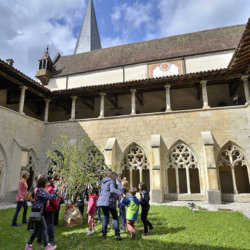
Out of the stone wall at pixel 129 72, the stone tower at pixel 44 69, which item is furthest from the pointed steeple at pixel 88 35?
the stone wall at pixel 129 72

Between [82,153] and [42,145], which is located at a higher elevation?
[42,145]

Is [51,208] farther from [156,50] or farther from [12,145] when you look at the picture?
[156,50]

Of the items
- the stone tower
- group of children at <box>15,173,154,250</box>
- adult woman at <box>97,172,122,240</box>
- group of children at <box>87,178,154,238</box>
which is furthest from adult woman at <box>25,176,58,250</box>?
the stone tower

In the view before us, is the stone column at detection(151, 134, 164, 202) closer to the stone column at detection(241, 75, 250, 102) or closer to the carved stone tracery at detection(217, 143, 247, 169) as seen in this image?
the carved stone tracery at detection(217, 143, 247, 169)

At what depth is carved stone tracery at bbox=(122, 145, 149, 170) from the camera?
440 inches

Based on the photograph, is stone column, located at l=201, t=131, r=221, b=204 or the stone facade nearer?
stone column, located at l=201, t=131, r=221, b=204

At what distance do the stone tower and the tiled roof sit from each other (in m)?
0.66

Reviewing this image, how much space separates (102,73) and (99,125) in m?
5.76

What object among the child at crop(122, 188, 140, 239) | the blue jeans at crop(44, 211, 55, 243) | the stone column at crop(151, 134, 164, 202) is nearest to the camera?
the blue jeans at crop(44, 211, 55, 243)

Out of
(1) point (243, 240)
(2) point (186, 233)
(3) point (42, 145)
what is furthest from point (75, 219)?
(3) point (42, 145)

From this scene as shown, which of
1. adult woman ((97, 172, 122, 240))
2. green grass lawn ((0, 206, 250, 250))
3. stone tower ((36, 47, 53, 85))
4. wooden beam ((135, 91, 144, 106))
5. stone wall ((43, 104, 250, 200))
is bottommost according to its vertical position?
green grass lawn ((0, 206, 250, 250))

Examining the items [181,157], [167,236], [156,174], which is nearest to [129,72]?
[181,157]

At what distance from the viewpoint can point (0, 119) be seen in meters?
10.3

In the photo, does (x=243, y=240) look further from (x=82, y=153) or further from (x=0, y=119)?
(x=0, y=119)
